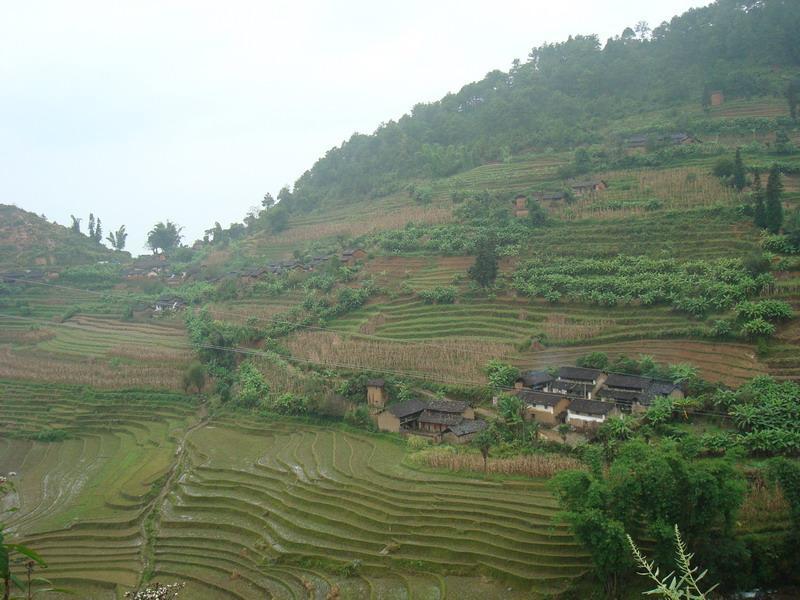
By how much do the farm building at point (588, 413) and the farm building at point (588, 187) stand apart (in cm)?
2179

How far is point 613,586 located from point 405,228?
32124 millimetres

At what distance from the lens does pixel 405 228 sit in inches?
1720

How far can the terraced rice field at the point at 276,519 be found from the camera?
15874mm

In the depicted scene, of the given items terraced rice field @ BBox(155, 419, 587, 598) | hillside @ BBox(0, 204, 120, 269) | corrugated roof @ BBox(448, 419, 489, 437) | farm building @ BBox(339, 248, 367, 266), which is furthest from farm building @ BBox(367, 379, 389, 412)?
hillside @ BBox(0, 204, 120, 269)

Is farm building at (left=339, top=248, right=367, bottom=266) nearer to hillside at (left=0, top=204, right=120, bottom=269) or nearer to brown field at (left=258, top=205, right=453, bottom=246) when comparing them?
brown field at (left=258, top=205, right=453, bottom=246)

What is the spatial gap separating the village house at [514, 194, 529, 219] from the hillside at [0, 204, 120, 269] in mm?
38292

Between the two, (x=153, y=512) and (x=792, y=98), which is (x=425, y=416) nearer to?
(x=153, y=512)

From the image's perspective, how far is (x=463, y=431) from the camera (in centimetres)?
2238

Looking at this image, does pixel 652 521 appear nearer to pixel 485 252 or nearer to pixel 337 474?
pixel 337 474

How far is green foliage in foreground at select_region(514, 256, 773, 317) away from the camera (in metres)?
25.0

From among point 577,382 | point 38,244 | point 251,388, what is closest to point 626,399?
point 577,382

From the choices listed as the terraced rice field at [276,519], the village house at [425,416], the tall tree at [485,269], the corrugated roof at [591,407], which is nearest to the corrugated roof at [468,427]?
the village house at [425,416]

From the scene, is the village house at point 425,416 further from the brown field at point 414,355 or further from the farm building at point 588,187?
the farm building at point 588,187

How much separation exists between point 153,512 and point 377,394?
980 cm
